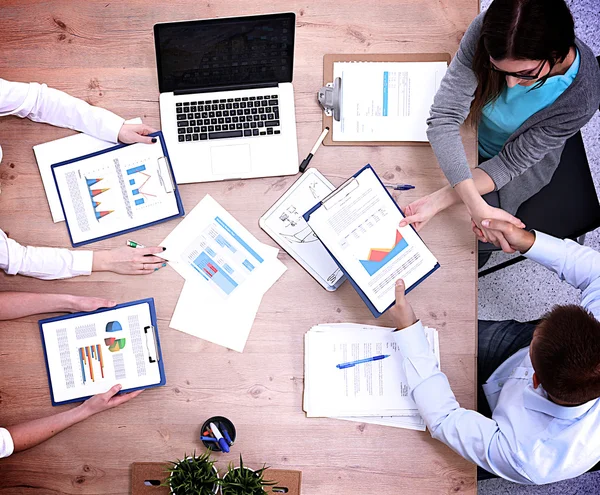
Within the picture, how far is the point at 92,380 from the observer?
139 cm

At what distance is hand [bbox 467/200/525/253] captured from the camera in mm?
1396

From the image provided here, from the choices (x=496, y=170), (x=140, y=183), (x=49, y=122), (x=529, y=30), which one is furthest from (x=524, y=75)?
(x=49, y=122)

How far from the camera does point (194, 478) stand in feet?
4.08

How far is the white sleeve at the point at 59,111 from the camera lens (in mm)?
1413

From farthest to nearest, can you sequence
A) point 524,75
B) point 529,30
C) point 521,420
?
point 521,420 → point 524,75 → point 529,30

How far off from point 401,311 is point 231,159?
22.5 inches

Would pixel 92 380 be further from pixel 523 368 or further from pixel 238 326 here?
pixel 523 368

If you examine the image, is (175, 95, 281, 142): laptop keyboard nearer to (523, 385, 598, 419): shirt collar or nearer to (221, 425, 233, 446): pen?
(221, 425, 233, 446): pen

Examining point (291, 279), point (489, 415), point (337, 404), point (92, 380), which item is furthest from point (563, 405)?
point (92, 380)

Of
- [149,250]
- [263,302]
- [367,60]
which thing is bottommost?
[263,302]

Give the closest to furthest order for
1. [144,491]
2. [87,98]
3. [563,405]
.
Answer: [563,405] → [144,491] → [87,98]

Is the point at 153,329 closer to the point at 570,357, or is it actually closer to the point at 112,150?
the point at 112,150

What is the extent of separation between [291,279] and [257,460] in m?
0.45

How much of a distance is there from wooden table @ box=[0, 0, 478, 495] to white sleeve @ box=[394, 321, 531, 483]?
0.08 metres
